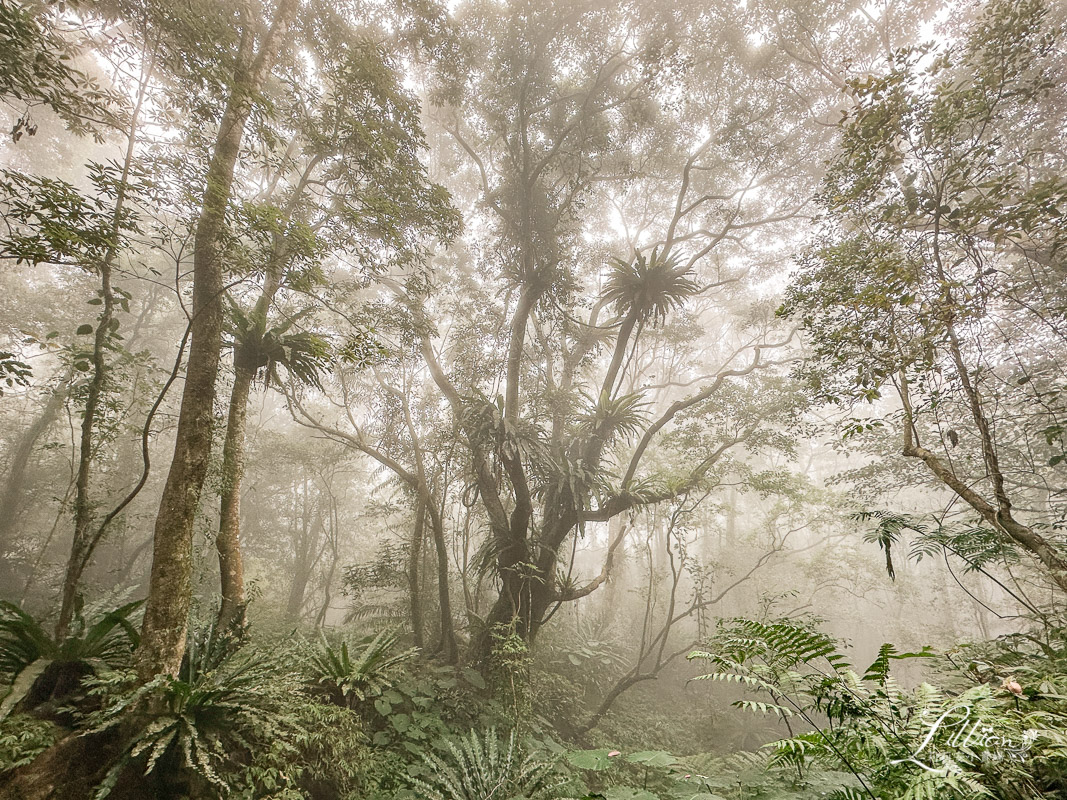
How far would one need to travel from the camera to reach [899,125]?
11.4 feet

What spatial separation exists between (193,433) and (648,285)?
19.7ft

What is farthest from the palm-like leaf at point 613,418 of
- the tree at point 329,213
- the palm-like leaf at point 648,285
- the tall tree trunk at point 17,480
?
the tall tree trunk at point 17,480

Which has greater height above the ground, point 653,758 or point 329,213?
point 329,213

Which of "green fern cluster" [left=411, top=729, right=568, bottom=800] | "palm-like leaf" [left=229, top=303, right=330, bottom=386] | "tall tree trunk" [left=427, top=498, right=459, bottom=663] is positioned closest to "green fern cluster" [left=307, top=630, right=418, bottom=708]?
"green fern cluster" [left=411, top=729, right=568, bottom=800]

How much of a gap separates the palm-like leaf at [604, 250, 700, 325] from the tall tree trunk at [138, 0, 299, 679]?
485 cm

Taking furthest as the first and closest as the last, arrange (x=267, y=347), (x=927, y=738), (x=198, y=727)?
(x=267, y=347), (x=198, y=727), (x=927, y=738)

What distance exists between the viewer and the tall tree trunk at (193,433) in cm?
291

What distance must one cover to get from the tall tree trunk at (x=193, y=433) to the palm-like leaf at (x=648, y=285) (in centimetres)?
485

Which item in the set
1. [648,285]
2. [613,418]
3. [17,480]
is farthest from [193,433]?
[17,480]

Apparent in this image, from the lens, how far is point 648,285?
6633mm

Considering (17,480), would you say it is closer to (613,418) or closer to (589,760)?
(613,418)

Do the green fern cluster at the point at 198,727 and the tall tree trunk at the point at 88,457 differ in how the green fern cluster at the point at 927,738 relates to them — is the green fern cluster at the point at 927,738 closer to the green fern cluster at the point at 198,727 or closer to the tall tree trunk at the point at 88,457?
the green fern cluster at the point at 198,727

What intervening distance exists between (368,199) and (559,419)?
4.81 m

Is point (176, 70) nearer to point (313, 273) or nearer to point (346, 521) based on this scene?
point (313, 273)
